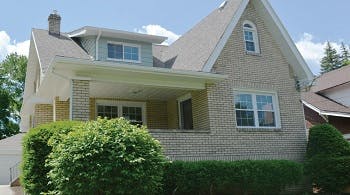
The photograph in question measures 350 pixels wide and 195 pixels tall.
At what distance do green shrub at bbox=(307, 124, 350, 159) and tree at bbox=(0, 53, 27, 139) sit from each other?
38955 millimetres

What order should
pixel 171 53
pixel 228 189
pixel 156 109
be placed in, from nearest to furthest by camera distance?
pixel 228 189, pixel 156 109, pixel 171 53

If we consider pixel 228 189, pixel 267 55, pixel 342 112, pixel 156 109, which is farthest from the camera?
pixel 342 112

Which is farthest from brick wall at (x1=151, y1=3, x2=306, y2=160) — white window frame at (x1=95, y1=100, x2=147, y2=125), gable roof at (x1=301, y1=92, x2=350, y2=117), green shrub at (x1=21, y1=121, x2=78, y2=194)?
gable roof at (x1=301, y1=92, x2=350, y2=117)

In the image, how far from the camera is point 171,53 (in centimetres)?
1741

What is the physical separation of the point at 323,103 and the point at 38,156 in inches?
691

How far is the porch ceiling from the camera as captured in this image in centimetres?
1343

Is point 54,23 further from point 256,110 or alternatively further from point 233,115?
point 256,110

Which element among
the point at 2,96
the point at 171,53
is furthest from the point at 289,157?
the point at 2,96

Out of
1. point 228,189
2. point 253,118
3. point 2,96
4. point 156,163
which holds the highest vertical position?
point 2,96

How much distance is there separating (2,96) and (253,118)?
38567mm

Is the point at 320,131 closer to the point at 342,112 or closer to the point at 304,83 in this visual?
the point at 304,83

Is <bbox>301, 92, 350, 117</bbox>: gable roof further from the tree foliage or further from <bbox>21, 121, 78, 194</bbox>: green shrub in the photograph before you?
the tree foliage

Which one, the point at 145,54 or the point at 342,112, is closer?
the point at 145,54

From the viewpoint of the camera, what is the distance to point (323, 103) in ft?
72.8
